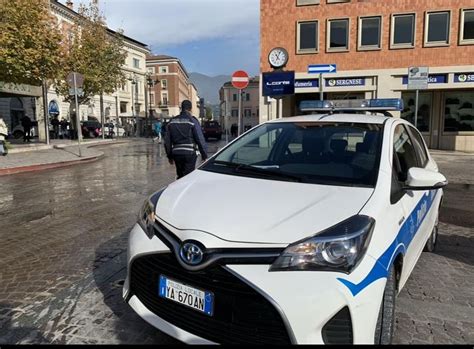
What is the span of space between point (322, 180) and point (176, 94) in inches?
3667

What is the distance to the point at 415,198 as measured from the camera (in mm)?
3363

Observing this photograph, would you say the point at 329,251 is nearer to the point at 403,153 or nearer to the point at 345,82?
the point at 403,153

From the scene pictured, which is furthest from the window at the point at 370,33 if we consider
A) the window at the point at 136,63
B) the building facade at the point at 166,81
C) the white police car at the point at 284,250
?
the building facade at the point at 166,81

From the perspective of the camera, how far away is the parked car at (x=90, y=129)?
37.7 meters

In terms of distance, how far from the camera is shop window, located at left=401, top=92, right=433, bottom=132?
77.9ft

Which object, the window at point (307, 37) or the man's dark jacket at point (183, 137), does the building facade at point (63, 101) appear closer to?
the window at point (307, 37)

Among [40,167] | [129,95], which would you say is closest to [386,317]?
[40,167]

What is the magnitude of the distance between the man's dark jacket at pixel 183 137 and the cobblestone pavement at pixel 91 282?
1.37m

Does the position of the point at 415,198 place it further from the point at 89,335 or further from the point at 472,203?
the point at 472,203

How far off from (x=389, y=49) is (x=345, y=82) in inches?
117

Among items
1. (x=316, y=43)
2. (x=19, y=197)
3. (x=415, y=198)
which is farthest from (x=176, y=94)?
(x=415, y=198)

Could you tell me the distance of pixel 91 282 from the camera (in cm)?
399

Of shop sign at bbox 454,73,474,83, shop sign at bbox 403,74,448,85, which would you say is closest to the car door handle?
shop sign at bbox 403,74,448,85

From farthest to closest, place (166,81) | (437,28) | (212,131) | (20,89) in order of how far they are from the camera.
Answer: (166,81) < (212,131) < (437,28) < (20,89)
